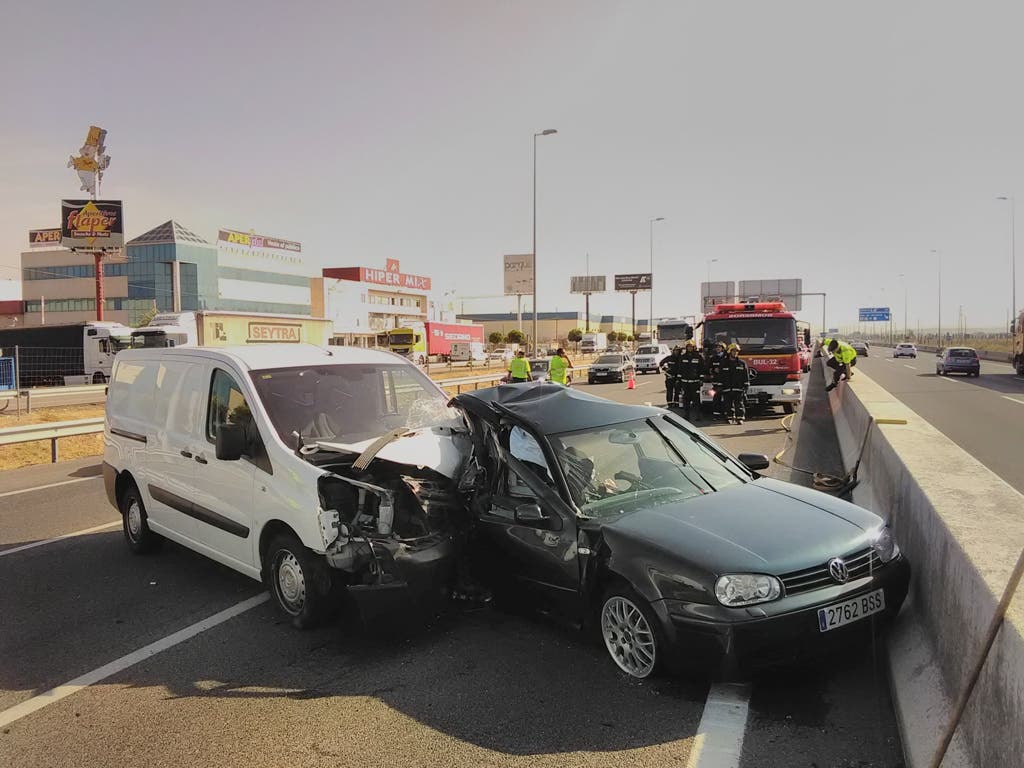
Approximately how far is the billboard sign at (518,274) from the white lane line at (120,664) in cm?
5349

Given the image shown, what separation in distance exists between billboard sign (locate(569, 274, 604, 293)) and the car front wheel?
80.6m

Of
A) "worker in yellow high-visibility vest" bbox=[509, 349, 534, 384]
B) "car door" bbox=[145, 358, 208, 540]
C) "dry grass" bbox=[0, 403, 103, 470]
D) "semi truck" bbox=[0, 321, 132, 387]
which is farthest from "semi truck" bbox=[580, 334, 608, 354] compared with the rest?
"car door" bbox=[145, 358, 208, 540]

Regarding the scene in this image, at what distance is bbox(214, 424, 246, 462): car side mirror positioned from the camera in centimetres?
474

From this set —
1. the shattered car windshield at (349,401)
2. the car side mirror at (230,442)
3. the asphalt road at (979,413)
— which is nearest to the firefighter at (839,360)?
the asphalt road at (979,413)

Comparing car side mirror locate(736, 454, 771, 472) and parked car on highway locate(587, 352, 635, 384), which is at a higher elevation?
car side mirror locate(736, 454, 771, 472)

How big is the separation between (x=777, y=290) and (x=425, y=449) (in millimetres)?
49914

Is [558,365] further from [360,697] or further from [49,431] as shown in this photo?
[360,697]

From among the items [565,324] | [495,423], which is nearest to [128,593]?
[495,423]

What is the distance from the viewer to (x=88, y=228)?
5756cm

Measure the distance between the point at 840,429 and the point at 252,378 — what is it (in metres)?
12.1

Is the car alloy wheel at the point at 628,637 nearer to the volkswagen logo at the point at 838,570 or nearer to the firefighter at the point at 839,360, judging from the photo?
the volkswagen logo at the point at 838,570

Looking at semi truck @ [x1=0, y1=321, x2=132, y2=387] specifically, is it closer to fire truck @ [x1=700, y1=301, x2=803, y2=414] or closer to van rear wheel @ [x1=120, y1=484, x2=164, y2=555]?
fire truck @ [x1=700, y1=301, x2=803, y2=414]

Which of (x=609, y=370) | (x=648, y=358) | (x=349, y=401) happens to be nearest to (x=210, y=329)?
(x=609, y=370)

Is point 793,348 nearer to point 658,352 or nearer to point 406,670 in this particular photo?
point 406,670
